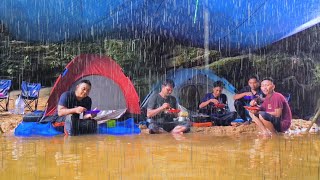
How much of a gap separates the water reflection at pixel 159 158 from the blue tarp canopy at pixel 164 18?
237 centimetres

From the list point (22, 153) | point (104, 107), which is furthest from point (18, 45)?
point (22, 153)

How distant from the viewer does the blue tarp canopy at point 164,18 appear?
6657 mm

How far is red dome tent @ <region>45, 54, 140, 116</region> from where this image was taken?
6.65 metres

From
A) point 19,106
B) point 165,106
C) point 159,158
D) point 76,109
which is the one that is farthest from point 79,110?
point 19,106

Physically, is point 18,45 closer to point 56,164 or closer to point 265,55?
point 265,55

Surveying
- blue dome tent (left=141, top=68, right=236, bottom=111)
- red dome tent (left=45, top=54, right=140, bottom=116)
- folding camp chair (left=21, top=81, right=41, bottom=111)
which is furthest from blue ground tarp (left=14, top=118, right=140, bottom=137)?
folding camp chair (left=21, top=81, right=41, bottom=111)

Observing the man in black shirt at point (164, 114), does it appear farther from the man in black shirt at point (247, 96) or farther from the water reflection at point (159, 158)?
the man in black shirt at point (247, 96)

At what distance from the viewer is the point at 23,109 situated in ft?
27.2

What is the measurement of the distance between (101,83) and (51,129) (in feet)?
4.04

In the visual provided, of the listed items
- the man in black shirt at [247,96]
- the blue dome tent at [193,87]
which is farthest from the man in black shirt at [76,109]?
the man in black shirt at [247,96]

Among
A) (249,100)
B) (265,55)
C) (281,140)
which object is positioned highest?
(265,55)

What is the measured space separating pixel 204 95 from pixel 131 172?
5.06 meters

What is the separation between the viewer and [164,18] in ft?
24.3

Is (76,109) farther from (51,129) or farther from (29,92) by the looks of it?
(29,92)
